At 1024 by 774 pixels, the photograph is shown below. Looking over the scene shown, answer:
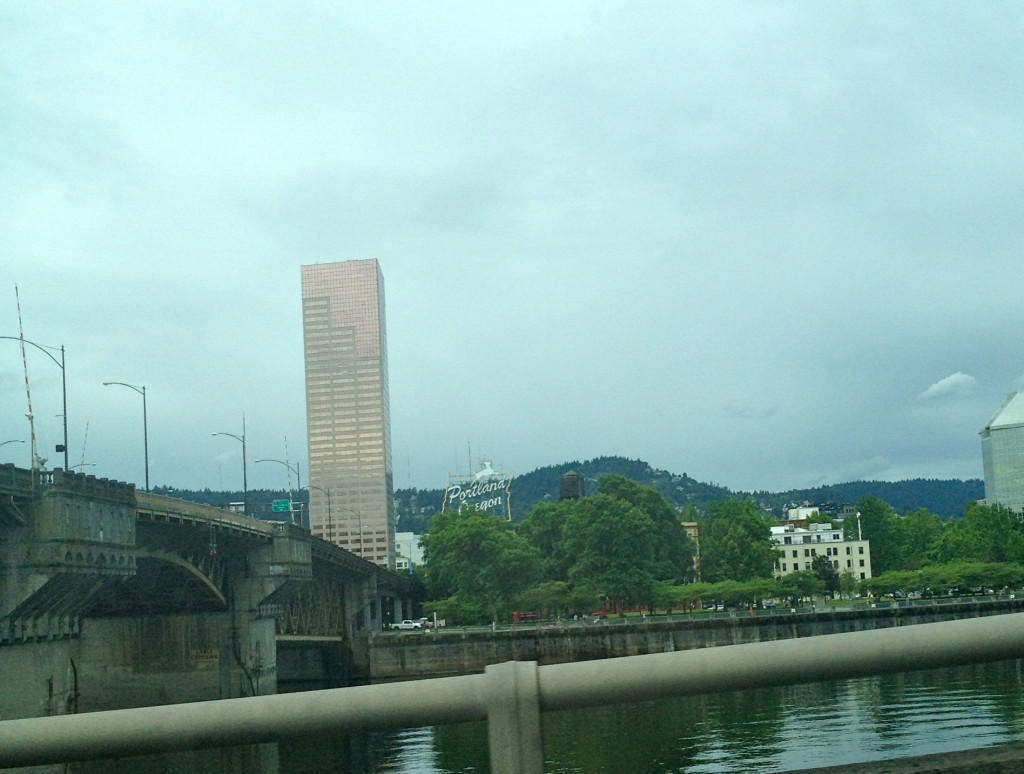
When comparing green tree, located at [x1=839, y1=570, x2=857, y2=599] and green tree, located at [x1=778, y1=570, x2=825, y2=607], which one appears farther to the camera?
green tree, located at [x1=839, y1=570, x2=857, y2=599]

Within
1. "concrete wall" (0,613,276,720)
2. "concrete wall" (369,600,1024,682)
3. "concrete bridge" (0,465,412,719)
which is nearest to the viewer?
"concrete bridge" (0,465,412,719)

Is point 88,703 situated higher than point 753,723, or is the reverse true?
point 753,723

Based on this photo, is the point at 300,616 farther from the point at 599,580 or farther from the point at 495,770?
the point at 495,770

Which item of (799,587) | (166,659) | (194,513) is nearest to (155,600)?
(166,659)

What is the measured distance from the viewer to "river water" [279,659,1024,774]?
4934 millimetres

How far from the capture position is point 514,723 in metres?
4.29

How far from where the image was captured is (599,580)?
137 m

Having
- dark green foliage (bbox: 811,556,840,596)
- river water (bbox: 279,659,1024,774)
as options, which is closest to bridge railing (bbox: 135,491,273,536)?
river water (bbox: 279,659,1024,774)

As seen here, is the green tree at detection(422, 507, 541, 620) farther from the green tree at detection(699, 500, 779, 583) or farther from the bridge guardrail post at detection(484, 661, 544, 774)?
the bridge guardrail post at detection(484, 661, 544, 774)

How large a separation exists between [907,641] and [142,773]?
329cm

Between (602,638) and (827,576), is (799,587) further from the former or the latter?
(602,638)

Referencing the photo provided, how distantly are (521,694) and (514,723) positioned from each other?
0.11 meters

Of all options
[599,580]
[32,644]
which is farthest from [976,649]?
[599,580]

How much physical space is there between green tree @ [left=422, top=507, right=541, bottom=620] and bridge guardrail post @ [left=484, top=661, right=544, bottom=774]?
448 ft
